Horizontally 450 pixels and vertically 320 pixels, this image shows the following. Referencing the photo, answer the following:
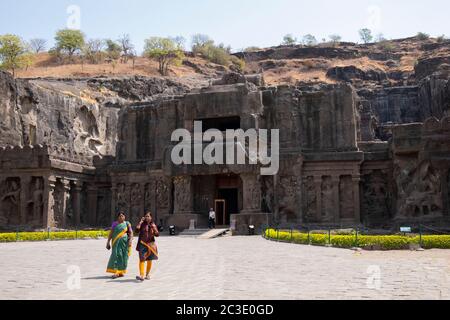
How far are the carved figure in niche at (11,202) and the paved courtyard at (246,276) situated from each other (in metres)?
20.5

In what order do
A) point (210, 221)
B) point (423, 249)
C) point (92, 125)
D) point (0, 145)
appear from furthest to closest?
point (92, 125)
point (0, 145)
point (210, 221)
point (423, 249)

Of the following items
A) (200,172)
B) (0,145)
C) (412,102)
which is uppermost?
(412,102)

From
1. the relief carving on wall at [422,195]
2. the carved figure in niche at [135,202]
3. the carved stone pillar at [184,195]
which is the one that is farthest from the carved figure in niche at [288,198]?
the carved figure in niche at [135,202]

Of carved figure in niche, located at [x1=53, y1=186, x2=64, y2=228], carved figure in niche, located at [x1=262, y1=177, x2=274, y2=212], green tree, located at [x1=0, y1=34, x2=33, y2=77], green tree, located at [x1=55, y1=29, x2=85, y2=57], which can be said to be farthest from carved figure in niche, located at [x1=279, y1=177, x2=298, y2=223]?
green tree, located at [x1=55, y1=29, x2=85, y2=57]

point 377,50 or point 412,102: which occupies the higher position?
point 377,50

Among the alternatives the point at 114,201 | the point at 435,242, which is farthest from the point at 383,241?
the point at 114,201

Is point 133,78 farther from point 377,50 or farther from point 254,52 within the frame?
point 377,50

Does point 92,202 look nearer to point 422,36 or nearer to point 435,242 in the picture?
point 435,242

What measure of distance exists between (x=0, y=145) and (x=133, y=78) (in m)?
38.5

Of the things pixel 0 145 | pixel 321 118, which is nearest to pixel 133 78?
pixel 0 145

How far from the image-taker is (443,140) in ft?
99.8

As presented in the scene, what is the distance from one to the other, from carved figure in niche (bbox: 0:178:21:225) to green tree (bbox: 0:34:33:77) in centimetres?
5656

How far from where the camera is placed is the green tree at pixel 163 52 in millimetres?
102938
